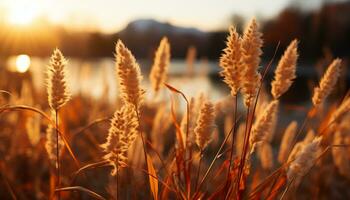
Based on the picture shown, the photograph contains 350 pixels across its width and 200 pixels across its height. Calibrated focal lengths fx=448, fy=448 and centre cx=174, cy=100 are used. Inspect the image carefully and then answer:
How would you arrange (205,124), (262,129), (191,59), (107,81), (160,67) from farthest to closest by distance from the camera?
(107,81) < (191,59) < (160,67) < (262,129) < (205,124)

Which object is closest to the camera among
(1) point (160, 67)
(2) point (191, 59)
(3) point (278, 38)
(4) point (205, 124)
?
(4) point (205, 124)

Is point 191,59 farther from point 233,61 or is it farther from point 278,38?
point 278,38

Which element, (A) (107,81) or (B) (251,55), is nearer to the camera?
(B) (251,55)

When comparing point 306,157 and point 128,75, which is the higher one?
point 128,75

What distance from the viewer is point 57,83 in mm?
1120

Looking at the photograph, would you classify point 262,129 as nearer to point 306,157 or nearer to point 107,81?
point 306,157

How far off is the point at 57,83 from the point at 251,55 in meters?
0.49

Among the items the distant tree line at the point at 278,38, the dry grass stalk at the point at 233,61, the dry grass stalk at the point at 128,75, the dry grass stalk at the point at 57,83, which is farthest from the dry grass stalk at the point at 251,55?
the distant tree line at the point at 278,38

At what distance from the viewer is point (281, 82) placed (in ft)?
4.12

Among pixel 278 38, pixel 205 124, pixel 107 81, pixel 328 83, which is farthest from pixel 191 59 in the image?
pixel 278 38

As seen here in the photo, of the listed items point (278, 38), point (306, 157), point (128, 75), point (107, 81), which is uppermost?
point (278, 38)

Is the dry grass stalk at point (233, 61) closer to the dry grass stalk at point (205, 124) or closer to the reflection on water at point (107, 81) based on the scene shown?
the dry grass stalk at point (205, 124)

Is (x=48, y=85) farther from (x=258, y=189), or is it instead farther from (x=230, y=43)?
(x=258, y=189)

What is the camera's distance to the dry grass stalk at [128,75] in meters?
1.07
